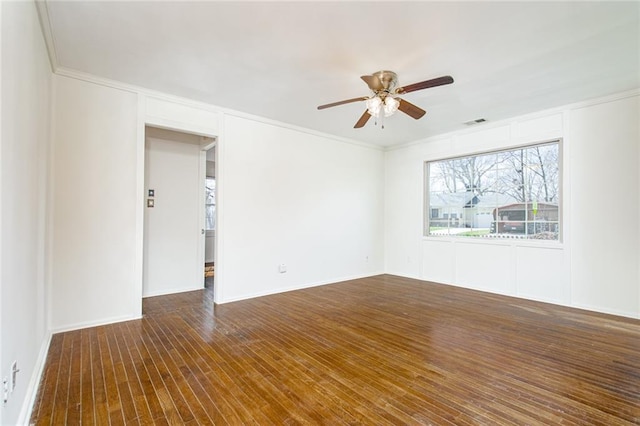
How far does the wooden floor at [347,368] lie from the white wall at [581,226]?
459 millimetres

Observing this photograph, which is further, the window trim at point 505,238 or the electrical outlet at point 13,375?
the window trim at point 505,238

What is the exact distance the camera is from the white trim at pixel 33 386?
70.8 inches

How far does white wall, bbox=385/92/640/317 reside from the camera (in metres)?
3.77

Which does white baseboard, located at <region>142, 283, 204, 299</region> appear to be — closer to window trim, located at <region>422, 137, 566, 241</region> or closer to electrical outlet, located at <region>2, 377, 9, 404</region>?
electrical outlet, located at <region>2, 377, 9, 404</region>

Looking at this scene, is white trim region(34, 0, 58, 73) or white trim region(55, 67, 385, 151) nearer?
white trim region(34, 0, 58, 73)

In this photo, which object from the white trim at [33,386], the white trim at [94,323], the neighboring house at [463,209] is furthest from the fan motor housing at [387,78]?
the white trim at [94,323]

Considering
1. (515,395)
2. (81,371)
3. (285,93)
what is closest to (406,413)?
(515,395)

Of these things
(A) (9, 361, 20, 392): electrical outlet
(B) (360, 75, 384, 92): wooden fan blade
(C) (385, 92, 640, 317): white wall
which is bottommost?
(A) (9, 361, 20, 392): electrical outlet

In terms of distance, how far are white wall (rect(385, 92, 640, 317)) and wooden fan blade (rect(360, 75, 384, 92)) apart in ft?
9.80

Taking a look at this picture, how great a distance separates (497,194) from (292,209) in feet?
11.5

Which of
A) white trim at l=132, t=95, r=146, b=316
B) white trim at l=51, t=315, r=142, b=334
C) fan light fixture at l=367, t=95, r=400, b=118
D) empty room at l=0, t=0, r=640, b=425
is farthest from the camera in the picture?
white trim at l=132, t=95, r=146, b=316

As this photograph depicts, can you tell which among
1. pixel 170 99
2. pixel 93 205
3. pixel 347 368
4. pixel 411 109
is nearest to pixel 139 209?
pixel 93 205

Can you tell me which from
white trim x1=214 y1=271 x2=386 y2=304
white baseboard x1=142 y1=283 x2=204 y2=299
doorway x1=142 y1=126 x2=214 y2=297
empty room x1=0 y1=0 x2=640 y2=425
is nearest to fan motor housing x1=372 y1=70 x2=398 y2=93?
empty room x1=0 y1=0 x2=640 y2=425

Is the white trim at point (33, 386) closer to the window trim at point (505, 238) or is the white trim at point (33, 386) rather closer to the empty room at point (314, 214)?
the empty room at point (314, 214)
